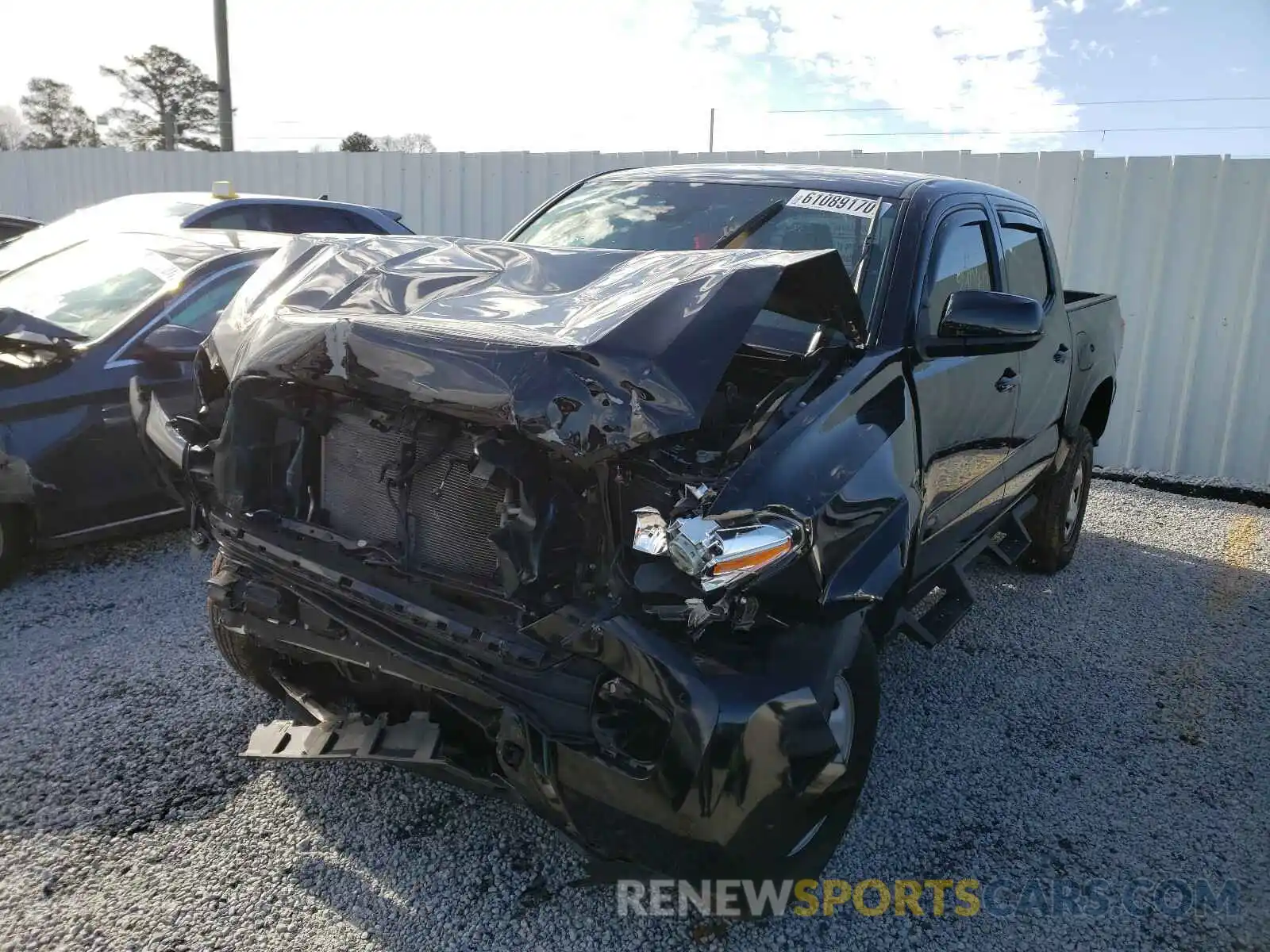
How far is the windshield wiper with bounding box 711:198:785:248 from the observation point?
3.33 metres

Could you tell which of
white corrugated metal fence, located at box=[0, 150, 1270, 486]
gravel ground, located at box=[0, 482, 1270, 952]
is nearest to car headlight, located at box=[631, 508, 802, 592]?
gravel ground, located at box=[0, 482, 1270, 952]

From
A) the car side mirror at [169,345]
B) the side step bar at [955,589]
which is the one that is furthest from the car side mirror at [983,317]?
the car side mirror at [169,345]

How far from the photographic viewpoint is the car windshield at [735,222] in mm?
3164

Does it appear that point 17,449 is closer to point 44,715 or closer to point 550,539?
point 44,715

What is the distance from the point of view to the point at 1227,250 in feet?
23.7

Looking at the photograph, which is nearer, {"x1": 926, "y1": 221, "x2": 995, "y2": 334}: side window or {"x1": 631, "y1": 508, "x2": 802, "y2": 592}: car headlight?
{"x1": 631, "y1": 508, "x2": 802, "y2": 592}: car headlight

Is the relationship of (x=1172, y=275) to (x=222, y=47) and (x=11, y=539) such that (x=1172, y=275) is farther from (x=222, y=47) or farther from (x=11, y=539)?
(x=222, y=47)

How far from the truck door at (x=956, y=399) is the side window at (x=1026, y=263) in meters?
0.20

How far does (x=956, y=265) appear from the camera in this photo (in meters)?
3.44

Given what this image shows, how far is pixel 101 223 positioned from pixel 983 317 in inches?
215

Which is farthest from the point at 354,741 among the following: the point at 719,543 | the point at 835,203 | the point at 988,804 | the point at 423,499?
the point at 835,203

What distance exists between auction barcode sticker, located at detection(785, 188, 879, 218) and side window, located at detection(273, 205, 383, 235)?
17.8 ft

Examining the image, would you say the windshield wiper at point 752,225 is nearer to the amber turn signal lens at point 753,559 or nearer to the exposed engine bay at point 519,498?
the exposed engine bay at point 519,498

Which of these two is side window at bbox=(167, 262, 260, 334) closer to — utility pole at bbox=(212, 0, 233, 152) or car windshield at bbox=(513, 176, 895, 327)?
car windshield at bbox=(513, 176, 895, 327)
